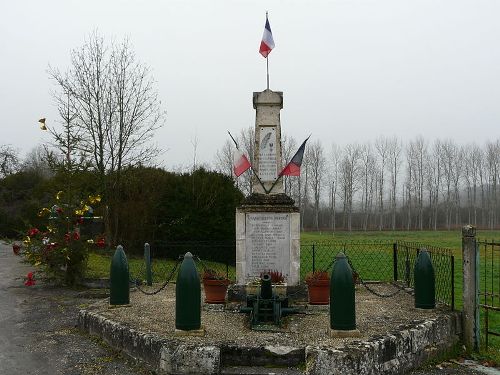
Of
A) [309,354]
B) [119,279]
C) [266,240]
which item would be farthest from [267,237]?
[309,354]

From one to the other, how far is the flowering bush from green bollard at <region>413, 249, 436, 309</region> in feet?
27.2

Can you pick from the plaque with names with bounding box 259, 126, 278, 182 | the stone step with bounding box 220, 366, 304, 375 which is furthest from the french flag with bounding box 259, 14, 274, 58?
the stone step with bounding box 220, 366, 304, 375

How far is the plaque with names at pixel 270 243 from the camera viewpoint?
28.9ft

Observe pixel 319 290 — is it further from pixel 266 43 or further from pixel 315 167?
pixel 315 167

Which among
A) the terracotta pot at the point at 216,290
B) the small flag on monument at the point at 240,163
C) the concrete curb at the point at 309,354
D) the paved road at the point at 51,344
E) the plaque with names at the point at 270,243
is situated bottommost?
the paved road at the point at 51,344

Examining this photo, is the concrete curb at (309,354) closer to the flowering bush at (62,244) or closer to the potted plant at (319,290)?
the potted plant at (319,290)

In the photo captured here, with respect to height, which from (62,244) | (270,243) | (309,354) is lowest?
(309,354)

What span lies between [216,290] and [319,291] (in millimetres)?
1859

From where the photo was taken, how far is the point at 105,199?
63.7 feet

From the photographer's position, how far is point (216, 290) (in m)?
8.73

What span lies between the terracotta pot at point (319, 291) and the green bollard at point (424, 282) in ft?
4.97

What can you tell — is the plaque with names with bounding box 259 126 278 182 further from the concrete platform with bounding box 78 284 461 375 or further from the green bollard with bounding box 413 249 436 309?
the green bollard with bounding box 413 249 436 309

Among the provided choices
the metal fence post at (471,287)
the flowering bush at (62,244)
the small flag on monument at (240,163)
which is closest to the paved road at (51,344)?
the metal fence post at (471,287)

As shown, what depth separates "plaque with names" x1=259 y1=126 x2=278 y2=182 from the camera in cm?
903
